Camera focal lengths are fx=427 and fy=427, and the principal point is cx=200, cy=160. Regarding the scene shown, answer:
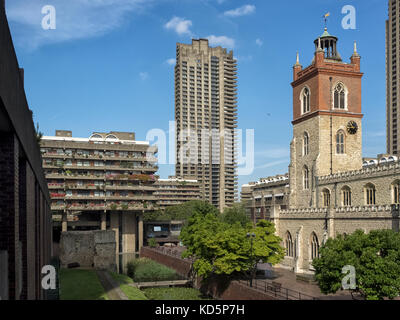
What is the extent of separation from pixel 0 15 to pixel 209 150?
15684 centimetres

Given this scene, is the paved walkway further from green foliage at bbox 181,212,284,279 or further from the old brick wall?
the old brick wall

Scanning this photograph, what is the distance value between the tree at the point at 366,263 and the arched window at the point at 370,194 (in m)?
22.3

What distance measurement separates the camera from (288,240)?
6131cm

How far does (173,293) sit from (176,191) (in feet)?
351

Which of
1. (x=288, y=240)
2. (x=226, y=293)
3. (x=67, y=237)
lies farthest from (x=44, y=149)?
(x=226, y=293)

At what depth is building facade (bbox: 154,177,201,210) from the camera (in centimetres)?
15200

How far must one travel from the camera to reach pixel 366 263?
27000mm

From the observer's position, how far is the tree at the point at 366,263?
26.0 meters

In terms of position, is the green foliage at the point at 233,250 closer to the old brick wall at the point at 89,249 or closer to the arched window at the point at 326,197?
the arched window at the point at 326,197

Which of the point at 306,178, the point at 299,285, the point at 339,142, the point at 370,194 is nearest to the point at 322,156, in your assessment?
the point at 339,142

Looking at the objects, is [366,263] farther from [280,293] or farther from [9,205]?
[9,205]

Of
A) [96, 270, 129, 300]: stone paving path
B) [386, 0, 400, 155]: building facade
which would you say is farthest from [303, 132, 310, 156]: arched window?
[386, 0, 400, 155]: building facade
